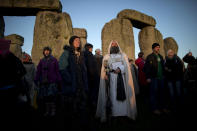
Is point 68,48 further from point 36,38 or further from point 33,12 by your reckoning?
point 33,12

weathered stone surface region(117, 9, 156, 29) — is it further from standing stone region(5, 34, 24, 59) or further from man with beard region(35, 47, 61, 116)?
standing stone region(5, 34, 24, 59)

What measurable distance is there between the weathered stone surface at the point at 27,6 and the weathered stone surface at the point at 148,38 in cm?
599

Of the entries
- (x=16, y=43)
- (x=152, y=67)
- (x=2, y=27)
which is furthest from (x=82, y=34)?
(x=152, y=67)

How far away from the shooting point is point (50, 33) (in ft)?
19.5

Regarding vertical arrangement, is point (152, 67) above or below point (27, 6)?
below

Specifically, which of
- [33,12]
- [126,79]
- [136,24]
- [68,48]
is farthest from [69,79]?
[136,24]

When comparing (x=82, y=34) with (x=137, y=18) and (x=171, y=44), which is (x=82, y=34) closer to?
(x=137, y=18)

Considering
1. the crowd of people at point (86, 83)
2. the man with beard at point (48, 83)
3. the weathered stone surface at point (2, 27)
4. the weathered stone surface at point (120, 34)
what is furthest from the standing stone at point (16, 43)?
the man with beard at point (48, 83)

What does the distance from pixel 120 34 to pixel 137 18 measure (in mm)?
2014

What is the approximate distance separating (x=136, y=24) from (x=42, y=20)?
6281mm

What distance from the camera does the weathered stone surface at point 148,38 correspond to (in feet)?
30.3

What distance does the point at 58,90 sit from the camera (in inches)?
149

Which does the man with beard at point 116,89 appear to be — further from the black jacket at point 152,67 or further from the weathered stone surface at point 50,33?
the weathered stone surface at point 50,33

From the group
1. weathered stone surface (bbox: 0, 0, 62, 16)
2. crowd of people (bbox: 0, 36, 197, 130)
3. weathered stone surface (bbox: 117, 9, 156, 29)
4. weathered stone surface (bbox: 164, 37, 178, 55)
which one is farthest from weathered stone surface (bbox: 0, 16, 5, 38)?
weathered stone surface (bbox: 164, 37, 178, 55)
